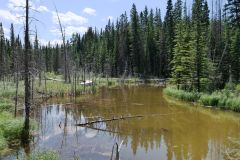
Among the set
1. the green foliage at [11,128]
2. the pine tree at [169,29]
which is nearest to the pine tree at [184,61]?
the pine tree at [169,29]

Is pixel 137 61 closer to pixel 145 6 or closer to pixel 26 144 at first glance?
→ pixel 145 6

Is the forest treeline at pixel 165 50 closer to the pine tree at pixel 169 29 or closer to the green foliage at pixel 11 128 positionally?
the pine tree at pixel 169 29

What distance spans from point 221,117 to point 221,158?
13.9 m

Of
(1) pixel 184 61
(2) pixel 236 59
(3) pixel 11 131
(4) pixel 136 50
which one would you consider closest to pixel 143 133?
(3) pixel 11 131

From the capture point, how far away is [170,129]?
93.9 feet

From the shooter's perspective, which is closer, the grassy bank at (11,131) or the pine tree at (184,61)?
the grassy bank at (11,131)

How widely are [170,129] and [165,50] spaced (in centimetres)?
5818

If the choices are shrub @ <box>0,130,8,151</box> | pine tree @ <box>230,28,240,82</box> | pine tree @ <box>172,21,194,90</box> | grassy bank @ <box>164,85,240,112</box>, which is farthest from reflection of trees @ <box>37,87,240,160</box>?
pine tree @ <box>230,28,240,82</box>

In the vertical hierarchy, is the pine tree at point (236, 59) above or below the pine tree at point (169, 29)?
below

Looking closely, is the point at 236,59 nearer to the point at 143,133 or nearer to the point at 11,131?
the point at 143,133

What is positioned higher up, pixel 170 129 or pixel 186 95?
pixel 186 95

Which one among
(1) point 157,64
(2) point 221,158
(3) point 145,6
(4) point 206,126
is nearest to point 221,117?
(4) point 206,126

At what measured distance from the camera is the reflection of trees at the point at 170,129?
22719 mm

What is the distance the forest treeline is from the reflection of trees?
9.32m
